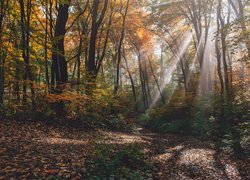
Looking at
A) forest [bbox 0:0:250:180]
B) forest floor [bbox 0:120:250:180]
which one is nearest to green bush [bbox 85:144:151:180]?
forest [bbox 0:0:250:180]

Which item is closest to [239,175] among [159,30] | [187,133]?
[187,133]

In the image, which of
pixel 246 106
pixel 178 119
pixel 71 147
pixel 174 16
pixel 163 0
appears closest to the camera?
pixel 71 147

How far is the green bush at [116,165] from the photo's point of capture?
202 inches

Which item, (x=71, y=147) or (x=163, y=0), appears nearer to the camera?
(x=71, y=147)

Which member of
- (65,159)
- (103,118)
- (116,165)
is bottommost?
(116,165)

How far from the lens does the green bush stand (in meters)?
5.14

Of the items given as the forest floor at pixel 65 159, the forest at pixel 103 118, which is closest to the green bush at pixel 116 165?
the forest at pixel 103 118

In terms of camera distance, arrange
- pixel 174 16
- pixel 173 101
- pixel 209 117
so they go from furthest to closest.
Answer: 1. pixel 174 16
2. pixel 173 101
3. pixel 209 117

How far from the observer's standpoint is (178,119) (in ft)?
53.1

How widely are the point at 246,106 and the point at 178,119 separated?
502cm

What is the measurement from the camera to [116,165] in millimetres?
5738

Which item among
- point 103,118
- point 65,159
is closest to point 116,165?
point 65,159

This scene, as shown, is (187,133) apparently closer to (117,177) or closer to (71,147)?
(71,147)

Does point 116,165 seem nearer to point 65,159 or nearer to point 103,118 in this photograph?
point 65,159
